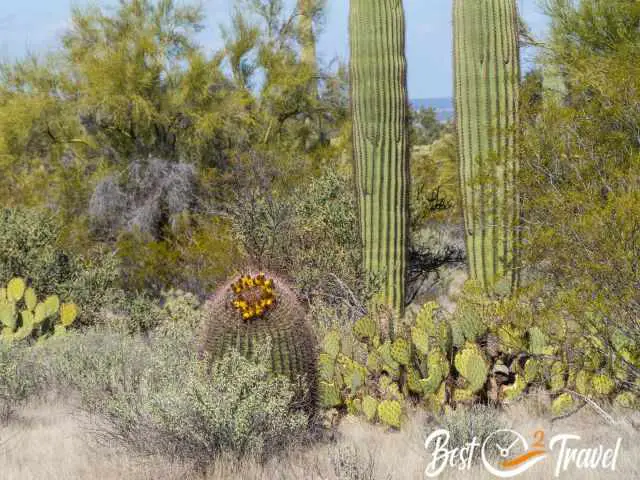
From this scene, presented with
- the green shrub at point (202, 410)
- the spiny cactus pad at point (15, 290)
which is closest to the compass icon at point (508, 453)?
the green shrub at point (202, 410)

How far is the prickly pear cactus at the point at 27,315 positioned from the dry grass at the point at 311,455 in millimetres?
2634

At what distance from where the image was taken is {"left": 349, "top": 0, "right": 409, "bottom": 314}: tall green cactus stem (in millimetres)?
9383

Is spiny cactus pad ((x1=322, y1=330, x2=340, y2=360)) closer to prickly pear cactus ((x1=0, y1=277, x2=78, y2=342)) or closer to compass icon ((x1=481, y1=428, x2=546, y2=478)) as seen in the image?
compass icon ((x1=481, y1=428, x2=546, y2=478))

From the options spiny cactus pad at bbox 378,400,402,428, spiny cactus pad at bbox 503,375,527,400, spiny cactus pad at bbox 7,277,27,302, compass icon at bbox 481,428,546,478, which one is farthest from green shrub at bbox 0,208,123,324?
compass icon at bbox 481,428,546,478

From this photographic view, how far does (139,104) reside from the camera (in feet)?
52.7

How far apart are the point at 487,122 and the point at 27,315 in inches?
192

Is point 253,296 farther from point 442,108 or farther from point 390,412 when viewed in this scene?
point 442,108

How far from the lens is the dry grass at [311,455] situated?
4.92m

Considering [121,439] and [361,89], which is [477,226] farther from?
[121,439]

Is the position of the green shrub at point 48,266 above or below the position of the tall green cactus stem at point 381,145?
below

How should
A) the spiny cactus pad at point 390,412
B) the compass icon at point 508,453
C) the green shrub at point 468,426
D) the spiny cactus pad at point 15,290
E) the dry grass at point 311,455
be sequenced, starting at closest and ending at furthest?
the dry grass at point 311,455 → the compass icon at point 508,453 → the green shrub at point 468,426 → the spiny cactus pad at point 390,412 → the spiny cactus pad at point 15,290

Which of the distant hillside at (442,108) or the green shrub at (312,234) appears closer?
the green shrub at (312,234)

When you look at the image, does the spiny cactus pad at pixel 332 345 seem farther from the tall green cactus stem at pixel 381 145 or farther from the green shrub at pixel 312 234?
the tall green cactus stem at pixel 381 145

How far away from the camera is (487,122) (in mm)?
8656
